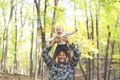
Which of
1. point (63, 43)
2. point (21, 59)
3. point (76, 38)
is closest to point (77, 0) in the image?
point (76, 38)

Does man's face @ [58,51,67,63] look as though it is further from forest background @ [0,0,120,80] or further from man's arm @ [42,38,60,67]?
forest background @ [0,0,120,80]

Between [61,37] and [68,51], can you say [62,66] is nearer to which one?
[68,51]

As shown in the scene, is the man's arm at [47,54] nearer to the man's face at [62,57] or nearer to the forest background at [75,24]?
the man's face at [62,57]

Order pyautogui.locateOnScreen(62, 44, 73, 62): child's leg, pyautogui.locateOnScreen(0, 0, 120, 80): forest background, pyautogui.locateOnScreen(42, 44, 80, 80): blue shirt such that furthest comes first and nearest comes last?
pyautogui.locateOnScreen(0, 0, 120, 80): forest background
pyautogui.locateOnScreen(62, 44, 73, 62): child's leg
pyautogui.locateOnScreen(42, 44, 80, 80): blue shirt

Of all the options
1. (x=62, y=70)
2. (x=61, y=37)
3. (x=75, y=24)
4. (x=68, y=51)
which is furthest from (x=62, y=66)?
(x=75, y=24)

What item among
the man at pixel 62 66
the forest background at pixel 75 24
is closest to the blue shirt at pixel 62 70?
the man at pixel 62 66

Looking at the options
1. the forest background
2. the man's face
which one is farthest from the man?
the forest background

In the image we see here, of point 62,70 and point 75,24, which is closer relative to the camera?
point 62,70

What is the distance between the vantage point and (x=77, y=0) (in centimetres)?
2177

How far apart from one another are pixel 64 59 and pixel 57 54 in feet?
0.51

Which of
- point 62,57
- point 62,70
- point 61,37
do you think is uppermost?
point 61,37

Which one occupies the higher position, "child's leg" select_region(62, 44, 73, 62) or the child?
the child

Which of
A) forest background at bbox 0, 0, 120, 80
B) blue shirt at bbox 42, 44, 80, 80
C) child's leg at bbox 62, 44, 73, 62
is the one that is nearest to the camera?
blue shirt at bbox 42, 44, 80, 80

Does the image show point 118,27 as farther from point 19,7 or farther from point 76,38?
point 19,7
